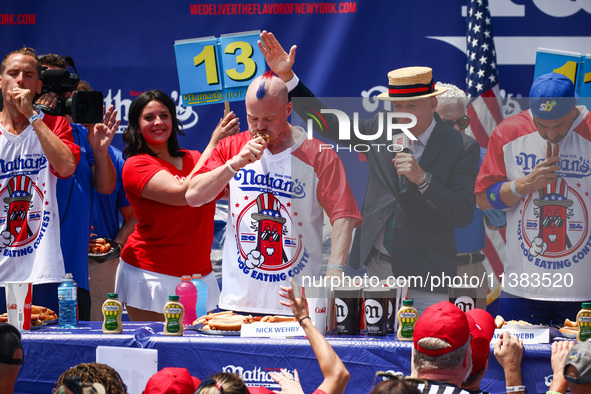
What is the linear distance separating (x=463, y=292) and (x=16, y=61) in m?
2.44

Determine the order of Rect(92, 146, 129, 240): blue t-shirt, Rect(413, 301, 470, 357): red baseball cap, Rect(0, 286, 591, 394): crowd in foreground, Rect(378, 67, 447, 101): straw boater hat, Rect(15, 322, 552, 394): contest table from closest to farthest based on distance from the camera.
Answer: Rect(0, 286, 591, 394): crowd in foreground, Rect(413, 301, 470, 357): red baseball cap, Rect(15, 322, 552, 394): contest table, Rect(378, 67, 447, 101): straw boater hat, Rect(92, 146, 129, 240): blue t-shirt

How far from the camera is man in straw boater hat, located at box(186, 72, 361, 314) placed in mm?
3297

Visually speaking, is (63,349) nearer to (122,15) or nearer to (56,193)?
(56,193)

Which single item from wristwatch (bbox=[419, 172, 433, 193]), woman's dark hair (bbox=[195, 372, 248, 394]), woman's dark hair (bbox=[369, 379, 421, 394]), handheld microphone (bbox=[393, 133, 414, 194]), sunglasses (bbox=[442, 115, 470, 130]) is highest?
sunglasses (bbox=[442, 115, 470, 130])

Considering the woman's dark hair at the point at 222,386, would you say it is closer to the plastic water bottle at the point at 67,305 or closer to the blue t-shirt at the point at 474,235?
the blue t-shirt at the point at 474,235

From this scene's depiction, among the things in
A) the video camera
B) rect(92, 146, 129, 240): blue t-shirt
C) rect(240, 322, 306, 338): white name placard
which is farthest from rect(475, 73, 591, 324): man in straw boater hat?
rect(92, 146, 129, 240): blue t-shirt

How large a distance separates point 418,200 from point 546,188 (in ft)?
1.82

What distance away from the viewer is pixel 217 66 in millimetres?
4496

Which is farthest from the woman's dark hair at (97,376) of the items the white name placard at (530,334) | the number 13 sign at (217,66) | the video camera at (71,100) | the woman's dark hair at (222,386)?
the number 13 sign at (217,66)

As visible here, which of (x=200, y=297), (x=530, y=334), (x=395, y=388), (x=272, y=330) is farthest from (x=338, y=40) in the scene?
(x=395, y=388)

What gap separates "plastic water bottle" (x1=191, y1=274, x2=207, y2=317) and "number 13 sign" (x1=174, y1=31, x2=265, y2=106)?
113 centimetres

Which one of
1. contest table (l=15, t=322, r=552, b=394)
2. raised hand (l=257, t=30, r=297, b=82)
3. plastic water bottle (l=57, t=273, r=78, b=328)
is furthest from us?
raised hand (l=257, t=30, r=297, b=82)

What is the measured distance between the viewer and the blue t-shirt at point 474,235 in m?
3.17

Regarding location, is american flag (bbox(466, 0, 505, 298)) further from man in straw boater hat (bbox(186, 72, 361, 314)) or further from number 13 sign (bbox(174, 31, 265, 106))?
man in straw boater hat (bbox(186, 72, 361, 314))
